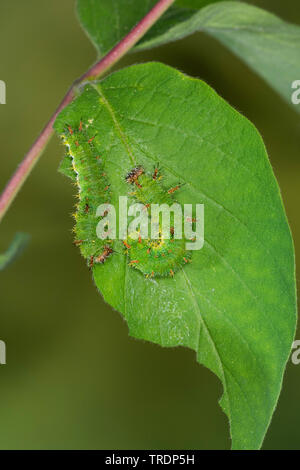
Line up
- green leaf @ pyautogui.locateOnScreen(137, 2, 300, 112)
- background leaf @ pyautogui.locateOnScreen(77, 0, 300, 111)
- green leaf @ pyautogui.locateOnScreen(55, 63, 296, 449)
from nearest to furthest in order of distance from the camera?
1. green leaf @ pyautogui.locateOnScreen(55, 63, 296, 449)
2. green leaf @ pyautogui.locateOnScreen(137, 2, 300, 112)
3. background leaf @ pyautogui.locateOnScreen(77, 0, 300, 111)

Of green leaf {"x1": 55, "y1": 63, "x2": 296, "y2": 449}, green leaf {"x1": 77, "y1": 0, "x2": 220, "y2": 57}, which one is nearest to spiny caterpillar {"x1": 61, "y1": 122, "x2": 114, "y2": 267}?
green leaf {"x1": 55, "y1": 63, "x2": 296, "y2": 449}

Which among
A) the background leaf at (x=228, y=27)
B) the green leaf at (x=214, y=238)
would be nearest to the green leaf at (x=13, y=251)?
the green leaf at (x=214, y=238)

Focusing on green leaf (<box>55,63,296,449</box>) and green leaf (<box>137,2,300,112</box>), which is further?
green leaf (<box>137,2,300,112</box>)

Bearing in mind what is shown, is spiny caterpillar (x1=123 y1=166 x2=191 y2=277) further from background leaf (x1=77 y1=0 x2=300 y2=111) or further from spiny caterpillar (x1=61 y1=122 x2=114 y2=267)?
background leaf (x1=77 y1=0 x2=300 y2=111)

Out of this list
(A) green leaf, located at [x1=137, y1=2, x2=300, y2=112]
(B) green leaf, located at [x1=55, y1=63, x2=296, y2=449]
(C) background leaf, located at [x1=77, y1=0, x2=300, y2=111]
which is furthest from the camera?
(C) background leaf, located at [x1=77, y1=0, x2=300, y2=111]

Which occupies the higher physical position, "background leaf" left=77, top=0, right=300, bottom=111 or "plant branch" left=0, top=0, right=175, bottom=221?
"background leaf" left=77, top=0, right=300, bottom=111

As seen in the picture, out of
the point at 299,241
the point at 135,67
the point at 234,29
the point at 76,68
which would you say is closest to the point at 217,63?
the point at 76,68

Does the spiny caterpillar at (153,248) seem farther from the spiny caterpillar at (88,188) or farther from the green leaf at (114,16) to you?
the green leaf at (114,16)
